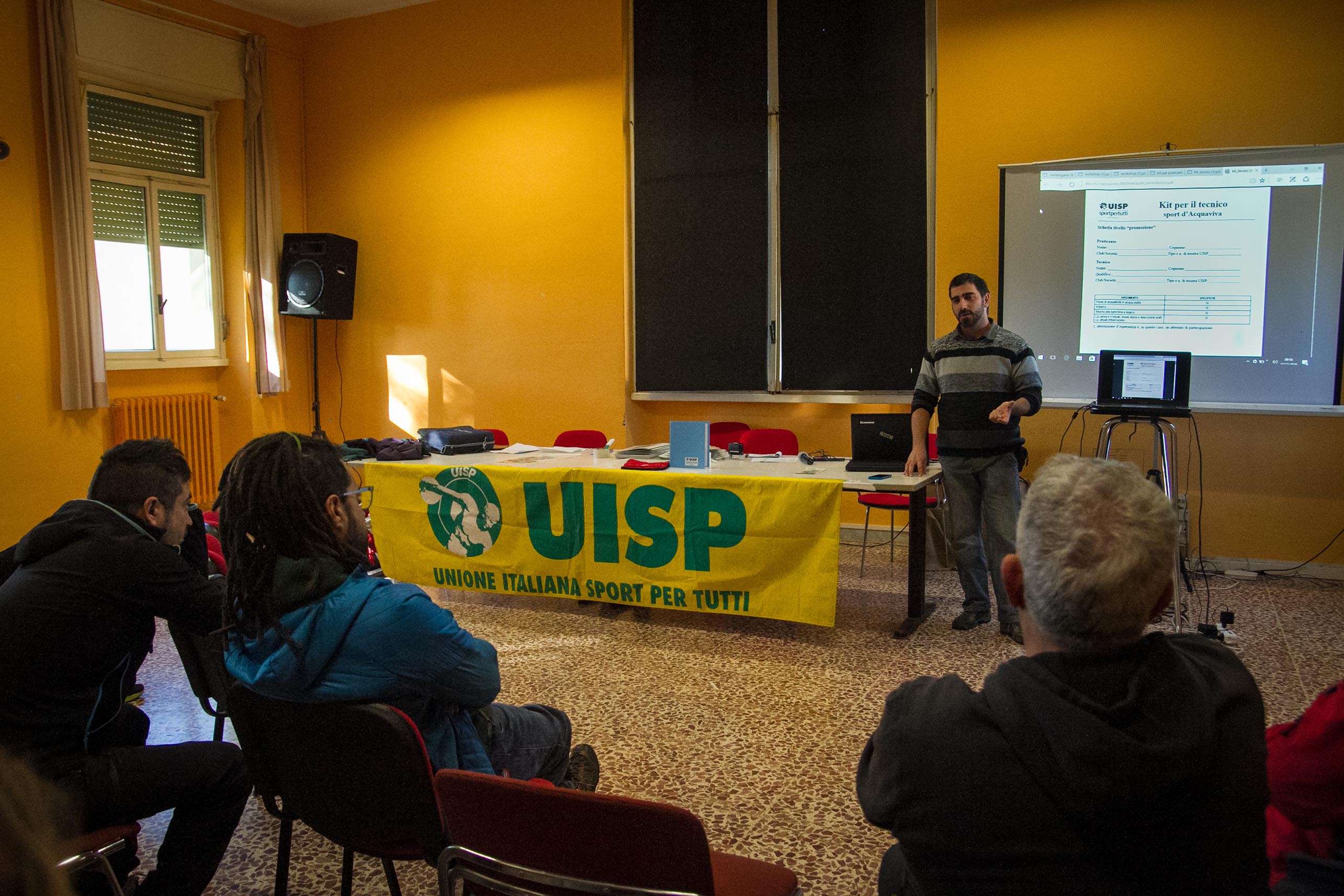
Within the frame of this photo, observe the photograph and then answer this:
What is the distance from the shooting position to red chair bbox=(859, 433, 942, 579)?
4.71 m

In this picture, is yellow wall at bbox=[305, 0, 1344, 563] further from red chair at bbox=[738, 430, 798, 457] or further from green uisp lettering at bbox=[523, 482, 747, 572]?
green uisp lettering at bbox=[523, 482, 747, 572]

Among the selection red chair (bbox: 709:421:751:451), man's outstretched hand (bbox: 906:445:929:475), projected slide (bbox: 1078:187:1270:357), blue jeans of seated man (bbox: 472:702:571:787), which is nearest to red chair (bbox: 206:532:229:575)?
blue jeans of seated man (bbox: 472:702:571:787)

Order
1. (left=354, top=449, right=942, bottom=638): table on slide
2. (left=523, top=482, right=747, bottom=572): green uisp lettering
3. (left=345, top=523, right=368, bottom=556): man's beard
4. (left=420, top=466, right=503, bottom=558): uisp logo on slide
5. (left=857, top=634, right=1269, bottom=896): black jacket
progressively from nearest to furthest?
(left=857, top=634, right=1269, bottom=896): black jacket < (left=345, top=523, right=368, bottom=556): man's beard < (left=354, top=449, right=942, bottom=638): table on slide < (left=523, top=482, right=747, bottom=572): green uisp lettering < (left=420, top=466, right=503, bottom=558): uisp logo on slide

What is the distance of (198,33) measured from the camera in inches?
251

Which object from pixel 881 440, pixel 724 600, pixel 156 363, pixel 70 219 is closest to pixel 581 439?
pixel 724 600

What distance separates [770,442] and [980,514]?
1292 millimetres

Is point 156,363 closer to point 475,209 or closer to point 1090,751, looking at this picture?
point 475,209

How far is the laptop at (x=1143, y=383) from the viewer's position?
4188 millimetres

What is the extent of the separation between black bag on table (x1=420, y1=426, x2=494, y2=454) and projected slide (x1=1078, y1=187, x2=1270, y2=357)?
339 centimetres

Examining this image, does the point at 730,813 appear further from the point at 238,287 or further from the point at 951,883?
the point at 238,287

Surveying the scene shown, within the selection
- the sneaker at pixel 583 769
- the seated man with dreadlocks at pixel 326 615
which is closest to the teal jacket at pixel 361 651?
the seated man with dreadlocks at pixel 326 615

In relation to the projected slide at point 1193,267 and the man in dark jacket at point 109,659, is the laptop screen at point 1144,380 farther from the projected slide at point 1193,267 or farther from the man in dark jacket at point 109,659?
the man in dark jacket at point 109,659

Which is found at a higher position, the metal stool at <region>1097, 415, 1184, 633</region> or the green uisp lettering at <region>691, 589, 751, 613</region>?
the metal stool at <region>1097, 415, 1184, 633</region>

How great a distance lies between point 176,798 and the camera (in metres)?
1.87
